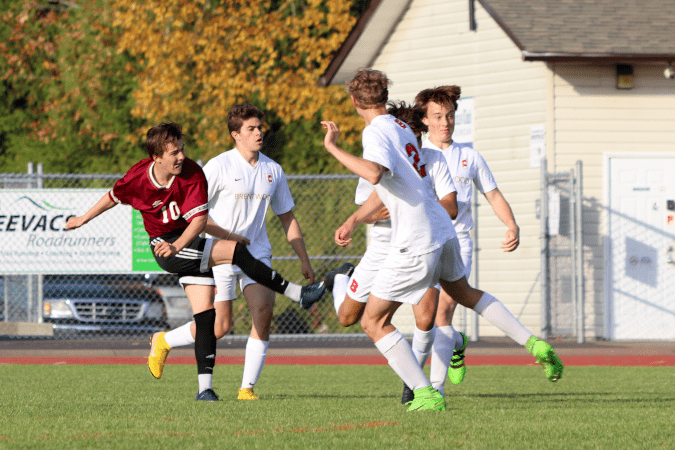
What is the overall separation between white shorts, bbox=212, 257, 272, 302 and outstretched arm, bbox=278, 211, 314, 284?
0.93 ft

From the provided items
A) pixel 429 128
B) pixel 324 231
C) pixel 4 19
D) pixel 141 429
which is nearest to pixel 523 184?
pixel 324 231

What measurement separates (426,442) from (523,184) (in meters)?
11.1

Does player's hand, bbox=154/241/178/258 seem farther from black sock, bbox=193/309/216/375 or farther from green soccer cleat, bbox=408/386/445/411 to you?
green soccer cleat, bbox=408/386/445/411

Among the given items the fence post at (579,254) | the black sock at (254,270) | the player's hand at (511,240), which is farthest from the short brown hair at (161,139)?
the fence post at (579,254)

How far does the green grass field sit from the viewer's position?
16.4 ft

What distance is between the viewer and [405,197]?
589 centimetres

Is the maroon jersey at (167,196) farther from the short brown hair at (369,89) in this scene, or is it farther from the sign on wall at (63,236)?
the sign on wall at (63,236)

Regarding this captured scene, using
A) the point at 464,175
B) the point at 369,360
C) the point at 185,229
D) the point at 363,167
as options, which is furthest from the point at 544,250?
the point at 363,167

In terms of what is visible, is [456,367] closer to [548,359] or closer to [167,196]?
[548,359]

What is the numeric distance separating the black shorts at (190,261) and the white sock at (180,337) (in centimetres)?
46

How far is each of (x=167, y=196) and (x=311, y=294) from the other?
3.97ft

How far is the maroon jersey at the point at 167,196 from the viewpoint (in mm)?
6902

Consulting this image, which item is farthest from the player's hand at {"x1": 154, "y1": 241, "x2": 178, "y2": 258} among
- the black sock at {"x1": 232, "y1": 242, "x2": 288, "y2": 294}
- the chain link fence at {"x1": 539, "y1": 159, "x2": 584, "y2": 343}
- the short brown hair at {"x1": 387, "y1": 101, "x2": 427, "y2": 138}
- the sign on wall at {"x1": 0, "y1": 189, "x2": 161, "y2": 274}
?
the chain link fence at {"x1": 539, "y1": 159, "x2": 584, "y2": 343}

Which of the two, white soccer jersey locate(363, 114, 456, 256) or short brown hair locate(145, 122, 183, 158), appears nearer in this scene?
white soccer jersey locate(363, 114, 456, 256)
